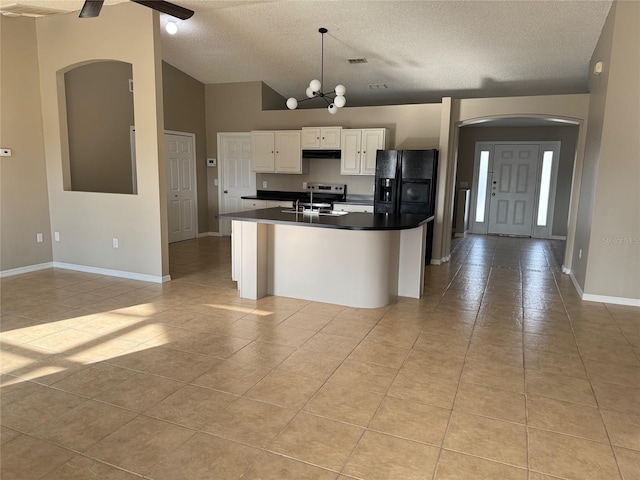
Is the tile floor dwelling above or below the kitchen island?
below

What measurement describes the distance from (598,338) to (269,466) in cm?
299

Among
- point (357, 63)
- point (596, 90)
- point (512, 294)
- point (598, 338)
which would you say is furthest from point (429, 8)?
point (598, 338)

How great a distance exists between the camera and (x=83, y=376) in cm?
269

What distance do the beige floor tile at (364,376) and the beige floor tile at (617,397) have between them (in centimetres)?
124

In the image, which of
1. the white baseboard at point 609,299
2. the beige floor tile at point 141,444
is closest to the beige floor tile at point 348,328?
the beige floor tile at point 141,444

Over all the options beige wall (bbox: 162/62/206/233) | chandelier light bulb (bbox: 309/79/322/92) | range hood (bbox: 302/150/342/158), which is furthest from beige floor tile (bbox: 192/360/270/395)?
beige wall (bbox: 162/62/206/233)

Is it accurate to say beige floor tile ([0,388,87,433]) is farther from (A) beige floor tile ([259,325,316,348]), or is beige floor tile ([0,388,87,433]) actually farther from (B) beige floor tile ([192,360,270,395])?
(A) beige floor tile ([259,325,316,348])

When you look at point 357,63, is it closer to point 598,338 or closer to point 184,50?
point 184,50

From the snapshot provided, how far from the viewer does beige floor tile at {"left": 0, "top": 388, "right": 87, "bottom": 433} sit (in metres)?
2.19

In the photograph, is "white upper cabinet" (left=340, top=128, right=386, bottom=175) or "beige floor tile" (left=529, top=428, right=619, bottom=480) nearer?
"beige floor tile" (left=529, top=428, right=619, bottom=480)

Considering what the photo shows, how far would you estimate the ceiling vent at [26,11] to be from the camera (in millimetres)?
4531

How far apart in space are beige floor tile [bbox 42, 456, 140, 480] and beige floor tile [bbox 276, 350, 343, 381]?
1138 mm

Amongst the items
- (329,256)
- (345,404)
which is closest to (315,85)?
(329,256)

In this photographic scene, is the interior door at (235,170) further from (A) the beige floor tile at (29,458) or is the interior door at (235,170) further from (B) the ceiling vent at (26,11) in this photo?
(A) the beige floor tile at (29,458)
